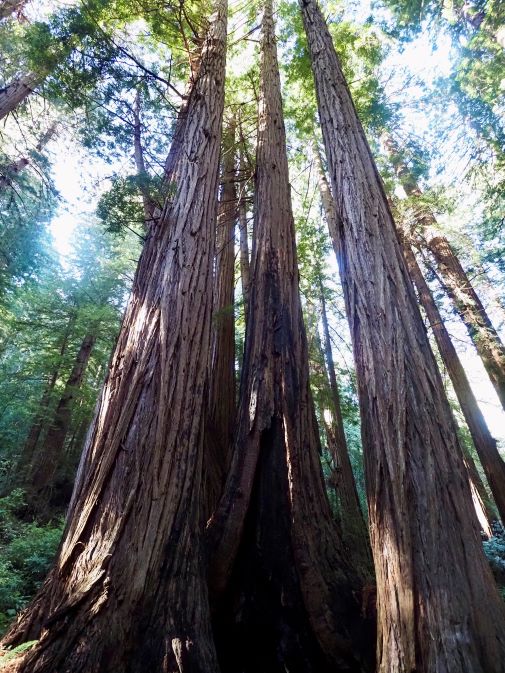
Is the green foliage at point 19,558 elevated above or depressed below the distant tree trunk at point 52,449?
below

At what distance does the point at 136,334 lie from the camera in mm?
3014

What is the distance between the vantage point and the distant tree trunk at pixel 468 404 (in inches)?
313

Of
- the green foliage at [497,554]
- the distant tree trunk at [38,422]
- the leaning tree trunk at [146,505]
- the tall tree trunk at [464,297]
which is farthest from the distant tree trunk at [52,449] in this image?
the green foliage at [497,554]

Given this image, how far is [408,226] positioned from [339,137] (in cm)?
672

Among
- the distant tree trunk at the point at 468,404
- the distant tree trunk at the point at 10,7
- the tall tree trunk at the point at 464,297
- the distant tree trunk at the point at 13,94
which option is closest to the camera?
the distant tree trunk at the point at 468,404

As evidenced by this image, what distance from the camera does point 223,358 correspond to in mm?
5629

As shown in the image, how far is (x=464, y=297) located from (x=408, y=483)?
8.05 metres

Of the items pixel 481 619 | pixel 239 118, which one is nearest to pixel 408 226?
pixel 239 118

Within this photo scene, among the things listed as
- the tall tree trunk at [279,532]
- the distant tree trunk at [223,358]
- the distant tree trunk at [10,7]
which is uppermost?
the distant tree trunk at [10,7]

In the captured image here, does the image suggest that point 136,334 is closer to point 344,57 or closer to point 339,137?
point 339,137

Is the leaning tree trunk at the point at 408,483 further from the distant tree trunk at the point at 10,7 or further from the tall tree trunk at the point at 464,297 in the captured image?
the distant tree trunk at the point at 10,7

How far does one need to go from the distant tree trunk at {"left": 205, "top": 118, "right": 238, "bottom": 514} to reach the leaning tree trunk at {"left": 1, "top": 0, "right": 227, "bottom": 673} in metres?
0.99

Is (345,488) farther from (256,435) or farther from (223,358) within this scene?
(256,435)

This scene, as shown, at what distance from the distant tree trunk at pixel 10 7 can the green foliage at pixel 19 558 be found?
37.4 ft
